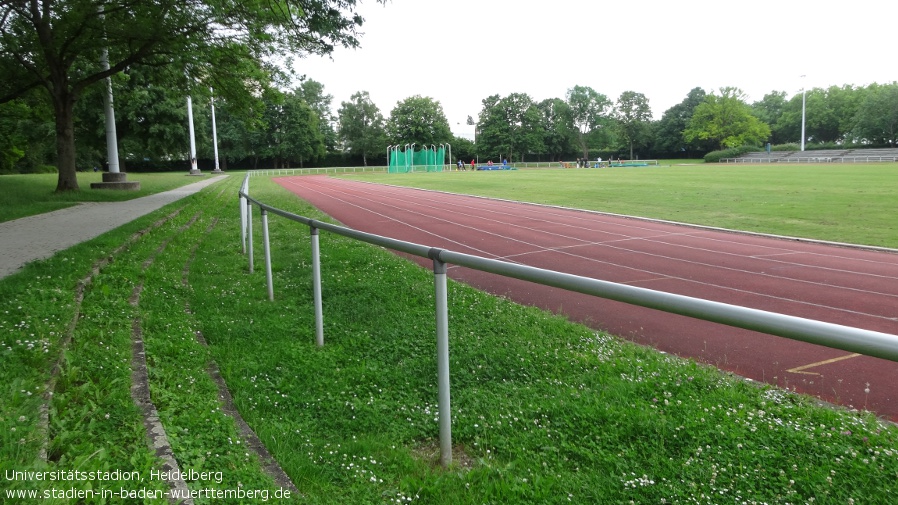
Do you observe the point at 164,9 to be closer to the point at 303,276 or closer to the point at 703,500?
the point at 303,276

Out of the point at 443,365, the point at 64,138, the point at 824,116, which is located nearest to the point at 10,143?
the point at 64,138

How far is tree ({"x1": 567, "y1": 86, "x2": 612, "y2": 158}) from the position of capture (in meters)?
102

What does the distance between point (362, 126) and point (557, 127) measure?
1303 inches

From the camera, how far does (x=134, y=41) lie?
17.3 metres

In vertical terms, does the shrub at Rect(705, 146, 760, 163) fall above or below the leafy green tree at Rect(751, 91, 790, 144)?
below

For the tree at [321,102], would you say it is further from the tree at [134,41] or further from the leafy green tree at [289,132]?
the tree at [134,41]

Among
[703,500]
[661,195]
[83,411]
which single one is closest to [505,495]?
[703,500]

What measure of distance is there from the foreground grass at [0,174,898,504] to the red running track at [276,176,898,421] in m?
0.85

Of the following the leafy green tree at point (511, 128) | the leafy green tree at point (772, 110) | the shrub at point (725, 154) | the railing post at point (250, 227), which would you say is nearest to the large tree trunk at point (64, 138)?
the railing post at point (250, 227)

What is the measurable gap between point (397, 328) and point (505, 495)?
8.99ft

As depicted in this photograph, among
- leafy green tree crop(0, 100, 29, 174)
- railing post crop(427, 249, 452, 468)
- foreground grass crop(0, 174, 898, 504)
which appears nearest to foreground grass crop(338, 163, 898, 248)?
foreground grass crop(0, 174, 898, 504)

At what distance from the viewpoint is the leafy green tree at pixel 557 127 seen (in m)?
97.6

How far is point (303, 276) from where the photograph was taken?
7.68m

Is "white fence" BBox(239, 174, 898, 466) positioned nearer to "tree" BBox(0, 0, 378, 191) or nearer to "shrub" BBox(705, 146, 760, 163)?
"tree" BBox(0, 0, 378, 191)
